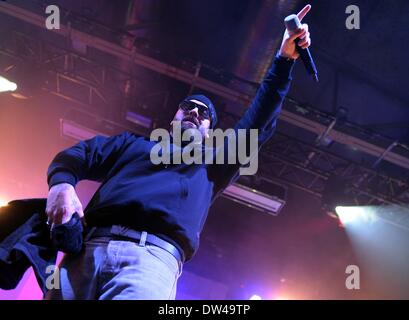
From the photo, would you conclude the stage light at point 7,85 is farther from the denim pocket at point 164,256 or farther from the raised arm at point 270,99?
the denim pocket at point 164,256

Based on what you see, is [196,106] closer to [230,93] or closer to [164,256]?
[164,256]

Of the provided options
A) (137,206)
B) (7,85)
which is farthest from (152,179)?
(7,85)

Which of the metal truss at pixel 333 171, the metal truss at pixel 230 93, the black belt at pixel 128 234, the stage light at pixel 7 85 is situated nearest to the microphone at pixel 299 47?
the black belt at pixel 128 234

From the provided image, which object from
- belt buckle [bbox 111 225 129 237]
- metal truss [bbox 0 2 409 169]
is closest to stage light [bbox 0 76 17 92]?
metal truss [bbox 0 2 409 169]

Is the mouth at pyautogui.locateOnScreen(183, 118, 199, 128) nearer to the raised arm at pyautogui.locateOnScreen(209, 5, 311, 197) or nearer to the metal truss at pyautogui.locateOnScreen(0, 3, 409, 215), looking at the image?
the raised arm at pyautogui.locateOnScreen(209, 5, 311, 197)

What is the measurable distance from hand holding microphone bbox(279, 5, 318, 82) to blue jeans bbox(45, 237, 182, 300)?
37.4 inches

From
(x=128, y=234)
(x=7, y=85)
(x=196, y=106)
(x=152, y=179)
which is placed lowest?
(x=128, y=234)

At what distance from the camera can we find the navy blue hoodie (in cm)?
141

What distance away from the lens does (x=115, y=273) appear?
1.26 m

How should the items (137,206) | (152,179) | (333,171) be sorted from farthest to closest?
(333,171) < (152,179) < (137,206)

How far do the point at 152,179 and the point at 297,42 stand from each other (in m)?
0.82

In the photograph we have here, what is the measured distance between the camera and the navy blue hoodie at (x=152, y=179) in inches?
55.4

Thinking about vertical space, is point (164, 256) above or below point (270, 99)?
below
